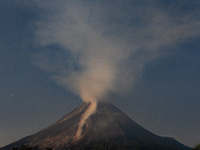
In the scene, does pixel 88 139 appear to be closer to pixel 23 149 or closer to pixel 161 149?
pixel 161 149

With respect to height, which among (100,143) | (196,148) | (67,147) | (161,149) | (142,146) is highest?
(67,147)

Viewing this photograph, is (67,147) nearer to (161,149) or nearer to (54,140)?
(54,140)

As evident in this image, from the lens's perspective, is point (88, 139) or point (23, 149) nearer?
point (23, 149)

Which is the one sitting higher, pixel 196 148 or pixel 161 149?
pixel 161 149

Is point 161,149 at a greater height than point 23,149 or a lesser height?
lesser

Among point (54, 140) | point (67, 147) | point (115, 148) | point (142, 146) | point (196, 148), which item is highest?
point (54, 140)

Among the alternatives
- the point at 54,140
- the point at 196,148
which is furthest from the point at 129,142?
the point at 196,148

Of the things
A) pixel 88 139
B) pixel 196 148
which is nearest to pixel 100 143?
pixel 88 139

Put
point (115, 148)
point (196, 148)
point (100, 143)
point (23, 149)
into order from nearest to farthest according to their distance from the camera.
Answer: point (196, 148) < point (23, 149) < point (115, 148) < point (100, 143)

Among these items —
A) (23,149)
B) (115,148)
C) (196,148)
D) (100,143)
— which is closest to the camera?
(196,148)
